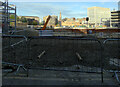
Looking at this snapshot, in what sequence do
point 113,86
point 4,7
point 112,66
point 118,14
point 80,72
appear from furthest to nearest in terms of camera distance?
point 118,14 < point 4,7 < point 112,66 < point 80,72 < point 113,86

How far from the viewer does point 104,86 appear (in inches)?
145

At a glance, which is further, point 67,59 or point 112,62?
point 67,59

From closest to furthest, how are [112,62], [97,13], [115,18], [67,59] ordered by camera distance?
[112,62]
[67,59]
[115,18]
[97,13]

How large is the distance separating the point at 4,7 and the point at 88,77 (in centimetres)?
1227

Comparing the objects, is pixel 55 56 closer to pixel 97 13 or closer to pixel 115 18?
pixel 115 18

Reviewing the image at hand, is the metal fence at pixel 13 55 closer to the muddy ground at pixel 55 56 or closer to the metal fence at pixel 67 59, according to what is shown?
the muddy ground at pixel 55 56

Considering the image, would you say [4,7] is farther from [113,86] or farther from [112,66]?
[113,86]

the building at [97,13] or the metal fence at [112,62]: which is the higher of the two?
the building at [97,13]

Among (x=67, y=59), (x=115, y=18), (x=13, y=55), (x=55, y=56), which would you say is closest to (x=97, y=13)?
(x=115, y=18)

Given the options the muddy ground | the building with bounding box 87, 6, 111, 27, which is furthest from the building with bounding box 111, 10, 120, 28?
the muddy ground

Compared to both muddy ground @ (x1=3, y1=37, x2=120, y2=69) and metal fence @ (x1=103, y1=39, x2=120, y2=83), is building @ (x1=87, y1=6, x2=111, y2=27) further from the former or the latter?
metal fence @ (x1=103, y1=39, x2=120, y2=83)

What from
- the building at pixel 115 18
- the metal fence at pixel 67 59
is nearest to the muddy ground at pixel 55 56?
the metal fence at pixel 67 59

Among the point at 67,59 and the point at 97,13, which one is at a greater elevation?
the point at 97,13

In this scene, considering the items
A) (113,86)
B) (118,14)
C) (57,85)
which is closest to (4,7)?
(57,85)
